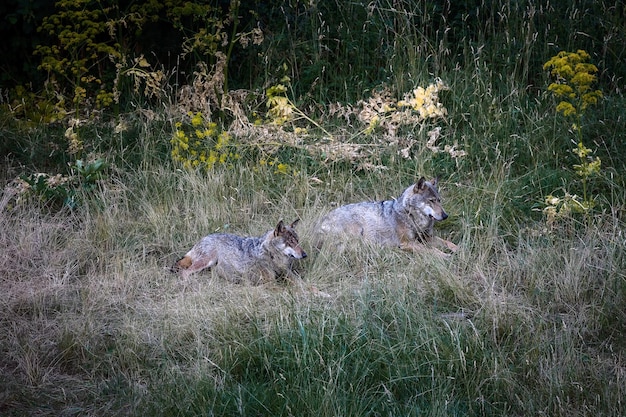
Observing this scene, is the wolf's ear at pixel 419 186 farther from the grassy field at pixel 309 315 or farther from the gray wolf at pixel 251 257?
the gray wolf at pixel 251 257

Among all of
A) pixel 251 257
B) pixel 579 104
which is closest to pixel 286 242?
pixel 251 257

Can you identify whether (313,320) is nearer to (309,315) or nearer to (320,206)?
(309,315)

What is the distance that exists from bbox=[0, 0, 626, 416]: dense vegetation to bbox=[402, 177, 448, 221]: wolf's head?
30 cm

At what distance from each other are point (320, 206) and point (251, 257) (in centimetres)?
131

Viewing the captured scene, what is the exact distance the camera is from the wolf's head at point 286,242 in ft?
23.1

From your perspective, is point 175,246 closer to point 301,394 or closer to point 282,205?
point 282,205

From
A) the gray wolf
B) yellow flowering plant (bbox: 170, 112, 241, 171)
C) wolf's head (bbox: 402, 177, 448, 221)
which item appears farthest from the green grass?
yellow flowering plant (bbox: 170, 112, 241, 171)

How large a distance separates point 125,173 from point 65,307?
2678 mm

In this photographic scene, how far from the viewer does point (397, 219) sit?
7.91 m

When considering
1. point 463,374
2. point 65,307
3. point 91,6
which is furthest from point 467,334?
point 91,6

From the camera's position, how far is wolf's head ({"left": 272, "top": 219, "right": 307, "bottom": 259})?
703 centimetres

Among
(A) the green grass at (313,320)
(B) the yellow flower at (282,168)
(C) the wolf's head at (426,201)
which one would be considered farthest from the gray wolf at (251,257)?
(B) the yellow flower at (282,168)

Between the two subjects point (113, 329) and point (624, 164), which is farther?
point (624, 164)

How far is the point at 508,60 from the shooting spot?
9.55m
